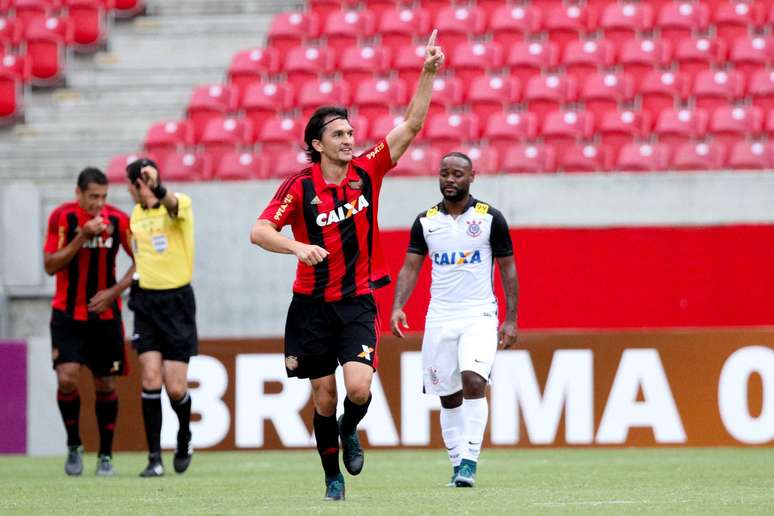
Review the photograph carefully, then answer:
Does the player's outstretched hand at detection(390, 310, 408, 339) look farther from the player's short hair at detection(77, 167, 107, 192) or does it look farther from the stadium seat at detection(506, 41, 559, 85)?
the stadium seat at detection(506, 41, 559, 85)

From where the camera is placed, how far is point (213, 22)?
20.2 metres

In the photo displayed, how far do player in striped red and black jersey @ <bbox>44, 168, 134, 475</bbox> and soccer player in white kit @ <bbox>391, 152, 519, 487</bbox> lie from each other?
9.08ft

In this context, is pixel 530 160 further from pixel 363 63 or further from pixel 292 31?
pixel 292 31

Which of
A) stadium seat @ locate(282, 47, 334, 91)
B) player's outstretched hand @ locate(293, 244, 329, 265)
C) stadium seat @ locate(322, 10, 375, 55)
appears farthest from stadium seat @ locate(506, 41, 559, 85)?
player's outstretched hand @ locate(293, 244, 329, 265)

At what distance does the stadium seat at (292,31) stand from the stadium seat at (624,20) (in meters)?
3.65

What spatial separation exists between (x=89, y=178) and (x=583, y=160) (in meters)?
6.50

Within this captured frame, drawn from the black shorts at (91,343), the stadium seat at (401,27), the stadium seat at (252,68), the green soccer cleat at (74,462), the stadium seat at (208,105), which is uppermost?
the stadium seat at (401,27)

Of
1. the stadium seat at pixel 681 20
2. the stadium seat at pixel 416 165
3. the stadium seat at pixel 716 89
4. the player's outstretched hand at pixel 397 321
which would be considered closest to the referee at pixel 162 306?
the player's outstretched hand at pixel 397 321

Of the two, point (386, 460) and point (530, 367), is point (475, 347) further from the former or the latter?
point (530, 367)

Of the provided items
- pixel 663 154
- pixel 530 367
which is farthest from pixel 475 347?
pixel 663 154

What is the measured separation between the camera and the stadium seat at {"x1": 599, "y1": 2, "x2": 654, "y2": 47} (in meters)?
18.3

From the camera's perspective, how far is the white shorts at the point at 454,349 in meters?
9.12

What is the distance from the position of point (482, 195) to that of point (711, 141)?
295 centimetres

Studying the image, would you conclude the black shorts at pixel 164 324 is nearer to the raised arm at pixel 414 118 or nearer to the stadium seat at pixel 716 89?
the raised arm at pixel 414 118
